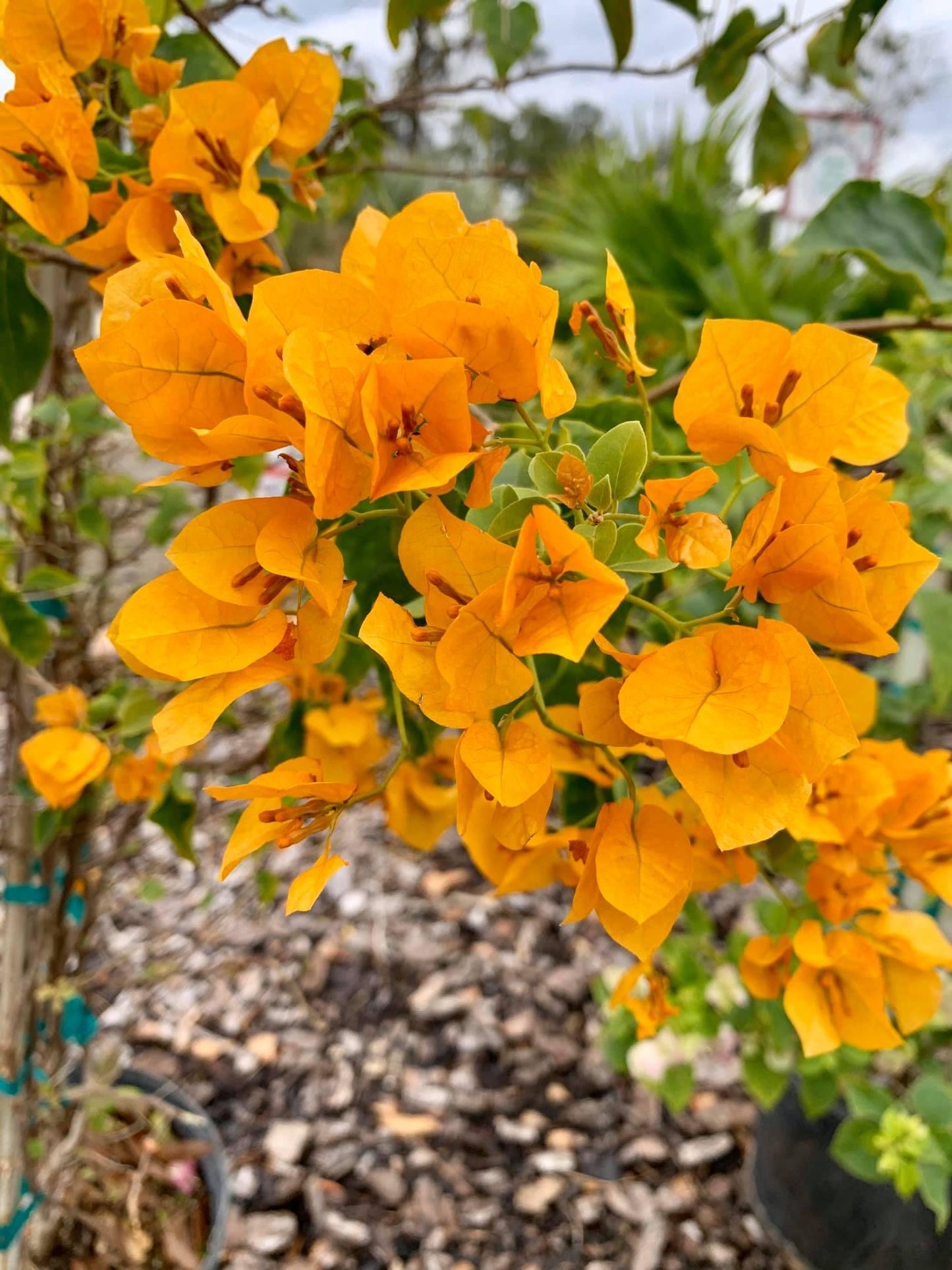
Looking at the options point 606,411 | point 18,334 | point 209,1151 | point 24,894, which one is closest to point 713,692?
point 606,411

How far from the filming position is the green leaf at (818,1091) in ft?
2.99

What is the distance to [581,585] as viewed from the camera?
263 millimetres

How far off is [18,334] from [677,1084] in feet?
3.25

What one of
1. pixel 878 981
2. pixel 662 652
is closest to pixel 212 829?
pixel 878 981

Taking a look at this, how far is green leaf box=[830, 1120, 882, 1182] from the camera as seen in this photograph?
89 centimetres

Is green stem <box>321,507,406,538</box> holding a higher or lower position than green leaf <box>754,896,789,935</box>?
higher

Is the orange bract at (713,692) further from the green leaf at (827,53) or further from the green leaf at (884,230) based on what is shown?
the green leaf at (827,53)

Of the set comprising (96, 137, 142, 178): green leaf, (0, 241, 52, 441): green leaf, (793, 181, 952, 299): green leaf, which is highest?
(96, 137, 142, 178): green leaf

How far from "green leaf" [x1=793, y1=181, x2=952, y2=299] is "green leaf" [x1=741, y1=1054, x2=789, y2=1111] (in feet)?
2.58

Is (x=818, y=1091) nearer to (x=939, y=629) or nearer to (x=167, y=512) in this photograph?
(x=939, y=629)

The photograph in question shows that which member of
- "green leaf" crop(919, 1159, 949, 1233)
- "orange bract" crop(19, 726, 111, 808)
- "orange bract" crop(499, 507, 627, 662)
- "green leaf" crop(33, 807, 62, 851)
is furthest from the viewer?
"green leaf" crop(919, 1159, 949, 1233)

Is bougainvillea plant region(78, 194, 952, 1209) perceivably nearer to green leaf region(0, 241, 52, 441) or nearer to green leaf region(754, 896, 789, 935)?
green leaf region(0, 241, 52, 441)

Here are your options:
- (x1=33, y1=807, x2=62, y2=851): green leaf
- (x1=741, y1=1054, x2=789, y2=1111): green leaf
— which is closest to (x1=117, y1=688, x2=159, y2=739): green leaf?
(x1=33, y1=807, x2=62, y2=851): green leaf

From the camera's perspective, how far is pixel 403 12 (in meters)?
0.53
